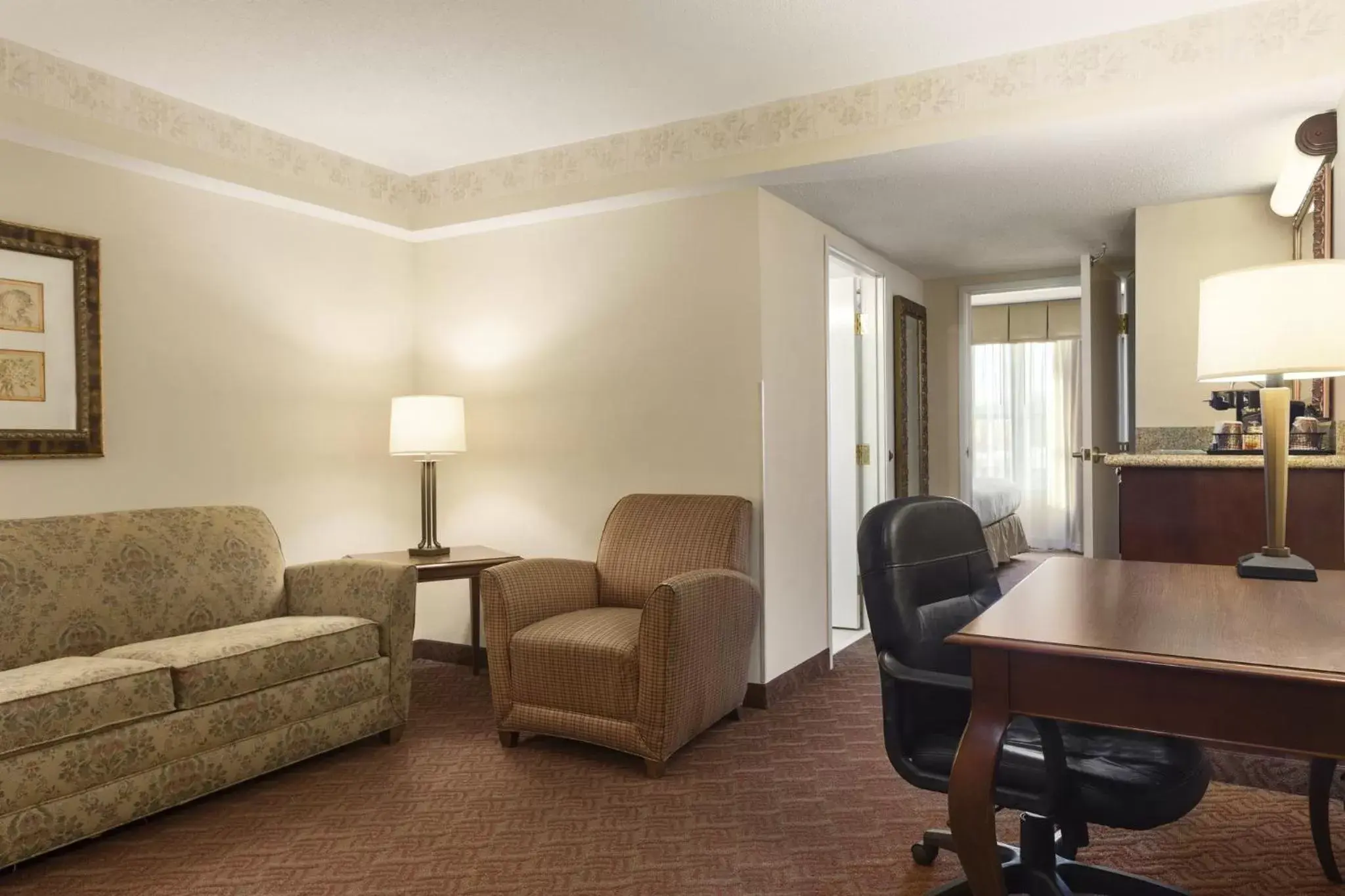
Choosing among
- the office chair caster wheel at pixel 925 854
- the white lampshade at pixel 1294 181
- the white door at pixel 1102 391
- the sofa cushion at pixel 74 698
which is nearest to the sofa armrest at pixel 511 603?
the sofa cushion at pixel 74 698

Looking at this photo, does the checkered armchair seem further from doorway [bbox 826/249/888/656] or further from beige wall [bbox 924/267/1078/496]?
beige wall [bbox 924/267/1078/496]

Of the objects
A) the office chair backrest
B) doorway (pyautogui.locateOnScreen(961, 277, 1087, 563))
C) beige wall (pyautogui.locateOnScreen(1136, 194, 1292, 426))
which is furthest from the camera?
doorway (pyautogui.locateOnScreen(961, 277, 1087, 563))

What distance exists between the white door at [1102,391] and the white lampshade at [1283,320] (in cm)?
243

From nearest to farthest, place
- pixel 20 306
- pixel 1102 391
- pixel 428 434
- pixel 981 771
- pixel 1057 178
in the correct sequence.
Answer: pixel 981 771 < pixel 20 306 < pixel 1057 178 < pixel 428 434 < pixel 1102 391

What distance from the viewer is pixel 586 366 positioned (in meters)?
→ 4.12

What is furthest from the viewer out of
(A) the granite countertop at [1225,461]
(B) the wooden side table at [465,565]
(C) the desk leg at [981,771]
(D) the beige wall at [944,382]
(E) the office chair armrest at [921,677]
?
(D) the beige wall at [944,382]

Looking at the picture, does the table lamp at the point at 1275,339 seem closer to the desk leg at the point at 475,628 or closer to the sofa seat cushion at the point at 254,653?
the sofa seat cushion at the point at 254,653

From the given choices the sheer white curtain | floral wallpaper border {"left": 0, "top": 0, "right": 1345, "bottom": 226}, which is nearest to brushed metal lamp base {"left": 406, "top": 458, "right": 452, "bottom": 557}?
floral wallpaper border {"left": 0, "top": 0, "right": 1345, "bottom": 226}

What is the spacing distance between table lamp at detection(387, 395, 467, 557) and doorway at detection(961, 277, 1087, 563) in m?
5.45

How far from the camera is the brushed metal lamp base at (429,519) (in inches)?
155

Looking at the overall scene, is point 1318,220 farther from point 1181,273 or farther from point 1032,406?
point 1032,406

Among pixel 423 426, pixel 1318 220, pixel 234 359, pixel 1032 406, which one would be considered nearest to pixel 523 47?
pixel 423 426

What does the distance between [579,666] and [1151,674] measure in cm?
201

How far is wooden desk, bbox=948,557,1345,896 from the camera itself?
1.36 meters
